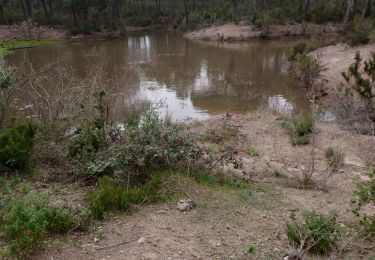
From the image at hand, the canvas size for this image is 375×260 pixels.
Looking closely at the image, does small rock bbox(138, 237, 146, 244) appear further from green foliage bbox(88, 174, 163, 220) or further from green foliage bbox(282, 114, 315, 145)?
green foliage bbox(282, 114, 315, 145)

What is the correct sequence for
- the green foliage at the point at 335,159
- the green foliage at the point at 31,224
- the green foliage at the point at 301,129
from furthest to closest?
the green foliage at the point at 301,129 → the green foliage at the point at 335,159 → the green foliage at the point at 31,224

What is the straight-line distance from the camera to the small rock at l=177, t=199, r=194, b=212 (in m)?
4.88

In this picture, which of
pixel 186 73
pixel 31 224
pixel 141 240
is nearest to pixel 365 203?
pixel 141 240

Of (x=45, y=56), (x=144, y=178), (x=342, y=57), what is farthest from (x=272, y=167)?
(x=45, y=56)

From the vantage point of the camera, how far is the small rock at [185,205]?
4883mm

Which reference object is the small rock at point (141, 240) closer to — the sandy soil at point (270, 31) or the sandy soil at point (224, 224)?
the sandy soil at point (224, 224)

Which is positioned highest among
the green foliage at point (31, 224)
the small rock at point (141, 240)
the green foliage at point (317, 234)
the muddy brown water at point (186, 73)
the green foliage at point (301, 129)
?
the green foliage at point (31, 224)

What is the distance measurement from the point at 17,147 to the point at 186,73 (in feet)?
42.4

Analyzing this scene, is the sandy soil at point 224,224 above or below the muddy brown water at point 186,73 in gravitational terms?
above

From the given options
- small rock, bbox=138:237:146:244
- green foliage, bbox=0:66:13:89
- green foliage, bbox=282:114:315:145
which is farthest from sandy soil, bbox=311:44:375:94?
small rock, bbox=138:237:146:244

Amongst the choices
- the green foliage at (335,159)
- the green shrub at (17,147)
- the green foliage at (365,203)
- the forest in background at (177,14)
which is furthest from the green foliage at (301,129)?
the forest in background at (177,14)

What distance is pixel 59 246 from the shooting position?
4.05m

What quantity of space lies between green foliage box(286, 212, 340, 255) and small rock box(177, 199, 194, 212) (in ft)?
4.09

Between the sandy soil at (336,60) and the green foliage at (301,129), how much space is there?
3.78 meters
